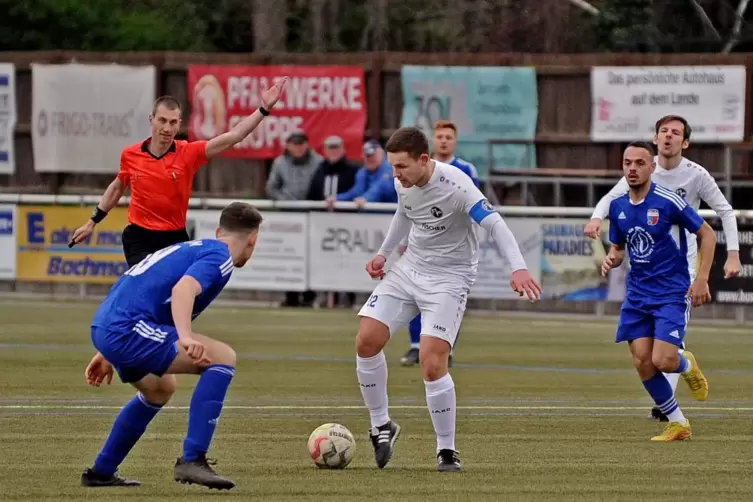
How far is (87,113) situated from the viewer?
85.9 feet

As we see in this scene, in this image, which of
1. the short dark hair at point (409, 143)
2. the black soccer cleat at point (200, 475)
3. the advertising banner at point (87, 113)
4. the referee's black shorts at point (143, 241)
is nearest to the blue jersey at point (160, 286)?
the black soccer cleat at point (200, 475)

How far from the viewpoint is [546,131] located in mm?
24719

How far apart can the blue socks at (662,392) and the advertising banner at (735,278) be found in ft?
28.8

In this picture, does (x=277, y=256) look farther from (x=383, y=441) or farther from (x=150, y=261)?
(x=150, y=261)

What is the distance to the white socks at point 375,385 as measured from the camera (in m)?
9.65

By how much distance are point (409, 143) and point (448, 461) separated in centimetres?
164

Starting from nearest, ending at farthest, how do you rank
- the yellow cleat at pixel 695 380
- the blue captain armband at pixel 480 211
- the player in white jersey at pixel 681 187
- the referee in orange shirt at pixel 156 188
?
the blue captain armband at pixel 480 211, the player in white jersey at pixel 681 187, the yellow cleat at pixel 695 380, the referee in orange shirt at pixel 156 188

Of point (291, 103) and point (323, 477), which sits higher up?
point (291, 103)

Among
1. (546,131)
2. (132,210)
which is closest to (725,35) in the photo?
(546,131)

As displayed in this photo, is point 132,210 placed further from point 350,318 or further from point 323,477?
point 350,318

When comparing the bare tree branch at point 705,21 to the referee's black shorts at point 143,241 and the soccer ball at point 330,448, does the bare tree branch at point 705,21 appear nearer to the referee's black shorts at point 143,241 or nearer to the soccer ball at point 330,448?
the referee's black shorts at point 143,241

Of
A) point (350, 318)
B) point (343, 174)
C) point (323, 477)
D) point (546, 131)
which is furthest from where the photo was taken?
point (546, 131)

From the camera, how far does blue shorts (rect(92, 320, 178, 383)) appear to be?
813cm

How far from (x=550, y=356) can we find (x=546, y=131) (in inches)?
329
